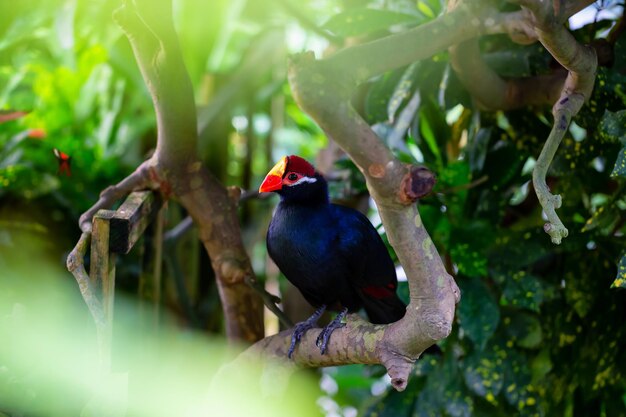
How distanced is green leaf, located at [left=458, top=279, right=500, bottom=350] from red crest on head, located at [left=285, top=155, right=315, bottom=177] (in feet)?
1.63

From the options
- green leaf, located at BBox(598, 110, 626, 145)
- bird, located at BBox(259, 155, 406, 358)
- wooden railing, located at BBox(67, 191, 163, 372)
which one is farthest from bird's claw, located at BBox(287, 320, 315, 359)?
green leaf, located at BBox(598, 110, 626, 145)

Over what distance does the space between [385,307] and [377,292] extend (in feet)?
0.22

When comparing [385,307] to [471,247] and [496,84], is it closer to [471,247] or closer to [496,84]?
[471,247]

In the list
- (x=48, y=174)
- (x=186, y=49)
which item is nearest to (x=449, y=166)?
(x=48, y=174)

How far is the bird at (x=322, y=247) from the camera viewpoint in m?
1.80

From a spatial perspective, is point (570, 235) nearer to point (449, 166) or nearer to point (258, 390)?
point (449, 166)

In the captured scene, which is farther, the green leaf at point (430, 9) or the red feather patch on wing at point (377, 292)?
the green leaf at point (430, 9)

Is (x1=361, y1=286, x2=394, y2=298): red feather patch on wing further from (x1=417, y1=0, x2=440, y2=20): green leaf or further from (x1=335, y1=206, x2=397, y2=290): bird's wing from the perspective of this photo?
(x1=417, y1=0, x2=440, y2=20): green leaf

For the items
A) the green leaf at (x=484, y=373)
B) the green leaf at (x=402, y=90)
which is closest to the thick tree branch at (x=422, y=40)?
the green leaf at (x=402, y=90)

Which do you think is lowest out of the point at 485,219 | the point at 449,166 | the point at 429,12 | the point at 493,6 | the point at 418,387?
the point at 418,387

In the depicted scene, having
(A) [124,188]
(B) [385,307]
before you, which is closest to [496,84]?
(B) [385,307]

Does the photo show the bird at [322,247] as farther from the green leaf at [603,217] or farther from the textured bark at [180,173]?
the green leaf at [603,217]

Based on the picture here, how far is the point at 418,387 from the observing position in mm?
2137

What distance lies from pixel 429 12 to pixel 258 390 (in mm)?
1104
